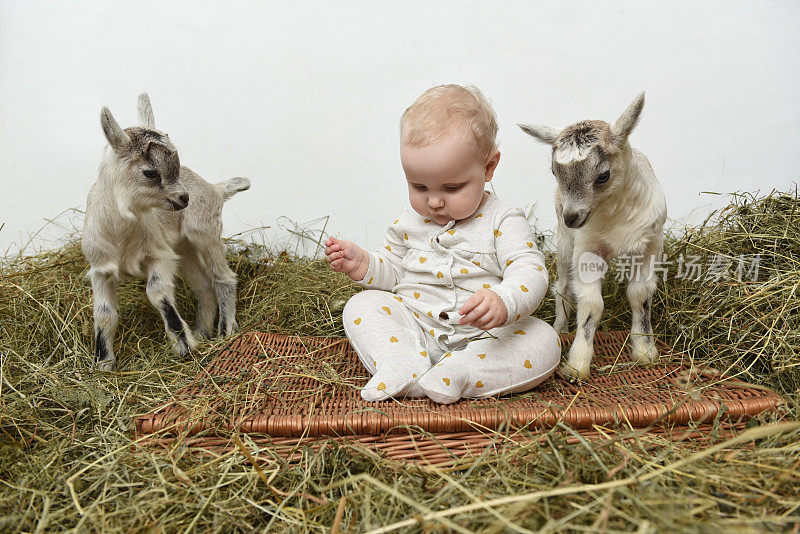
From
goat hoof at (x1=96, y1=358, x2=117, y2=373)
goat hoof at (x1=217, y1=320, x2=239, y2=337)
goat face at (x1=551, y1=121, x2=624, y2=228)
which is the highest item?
goat face at (x1=551, y1=121, x2=624, y2=228)

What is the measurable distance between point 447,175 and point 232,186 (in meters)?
1.59

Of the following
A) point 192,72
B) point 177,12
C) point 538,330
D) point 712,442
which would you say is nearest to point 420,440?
point 538,330

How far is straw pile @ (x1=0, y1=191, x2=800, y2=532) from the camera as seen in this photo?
5.20ft

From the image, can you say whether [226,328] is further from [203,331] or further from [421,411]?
[421,411]

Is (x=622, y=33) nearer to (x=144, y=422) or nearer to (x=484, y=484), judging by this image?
(x=484, y=484)

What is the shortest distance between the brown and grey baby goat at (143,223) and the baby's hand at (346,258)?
0.77 m

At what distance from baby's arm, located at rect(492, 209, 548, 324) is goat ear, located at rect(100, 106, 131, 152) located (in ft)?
5.59

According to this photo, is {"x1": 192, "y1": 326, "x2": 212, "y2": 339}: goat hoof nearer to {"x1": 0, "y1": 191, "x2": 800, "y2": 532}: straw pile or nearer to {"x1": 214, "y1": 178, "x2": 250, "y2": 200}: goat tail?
{"x1": 0, "y1": 191, "x2": 800, "y2": 532}: straw pile

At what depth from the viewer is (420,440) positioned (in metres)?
2.07

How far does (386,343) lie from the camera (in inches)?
96.6

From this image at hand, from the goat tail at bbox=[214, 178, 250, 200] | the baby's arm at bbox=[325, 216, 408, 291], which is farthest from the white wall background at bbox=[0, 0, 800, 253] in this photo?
the baby's arm at bbox=[325, 216, 408, 291]

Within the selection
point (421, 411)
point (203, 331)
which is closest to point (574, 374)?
point (421, 411)

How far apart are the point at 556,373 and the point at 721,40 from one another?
2.58m

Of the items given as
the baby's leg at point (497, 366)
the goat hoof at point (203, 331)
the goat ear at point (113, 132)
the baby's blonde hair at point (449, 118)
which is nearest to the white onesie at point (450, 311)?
the baby's leg at point (497, 366)
